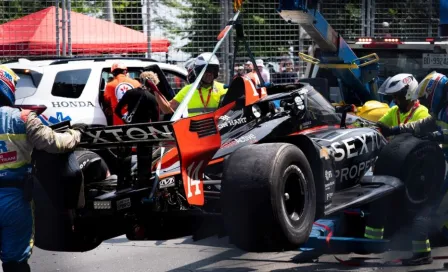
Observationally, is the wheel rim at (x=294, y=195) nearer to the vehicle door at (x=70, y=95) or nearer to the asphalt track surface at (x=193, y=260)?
the asphalt track surface at (x=193, y=260)

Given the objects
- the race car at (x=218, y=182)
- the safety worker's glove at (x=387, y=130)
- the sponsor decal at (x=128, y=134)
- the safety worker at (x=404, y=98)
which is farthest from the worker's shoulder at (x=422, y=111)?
the sponsor decal at (x=128, y=134)

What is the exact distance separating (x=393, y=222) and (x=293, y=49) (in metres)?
9.94

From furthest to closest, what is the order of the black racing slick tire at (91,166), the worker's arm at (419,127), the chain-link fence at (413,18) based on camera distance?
the chain-link fence at (413,18) → the worker's arm at (419,127) → the black racing slick tire at (91,166)

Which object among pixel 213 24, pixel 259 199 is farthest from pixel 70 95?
pixel 259 199

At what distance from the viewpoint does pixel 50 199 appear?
22.1 ft

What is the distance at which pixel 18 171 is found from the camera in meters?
6.43

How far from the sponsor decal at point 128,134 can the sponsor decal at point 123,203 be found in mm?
422

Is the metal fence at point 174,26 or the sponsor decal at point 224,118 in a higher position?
the metal fence at point 174,26

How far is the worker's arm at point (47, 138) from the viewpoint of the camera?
636 centimetres

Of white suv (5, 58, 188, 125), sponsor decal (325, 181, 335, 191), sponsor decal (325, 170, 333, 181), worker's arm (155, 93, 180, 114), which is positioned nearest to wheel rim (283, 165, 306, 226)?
sponsor decal (325, 181, 335, 191)

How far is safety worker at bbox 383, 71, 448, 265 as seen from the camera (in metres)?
8.16

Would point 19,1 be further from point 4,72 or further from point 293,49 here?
point 4,72

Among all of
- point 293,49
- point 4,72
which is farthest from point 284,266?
point 293,49

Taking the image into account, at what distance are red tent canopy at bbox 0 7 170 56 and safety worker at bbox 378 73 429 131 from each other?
7.43 meters
